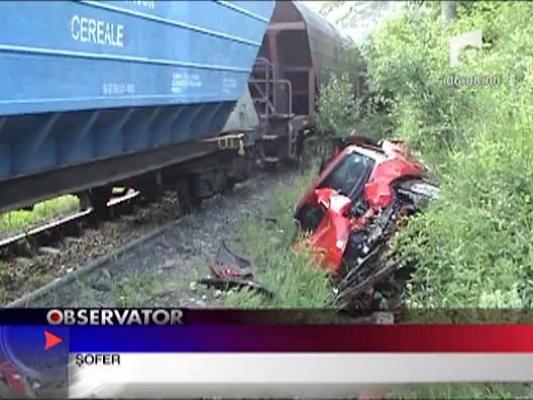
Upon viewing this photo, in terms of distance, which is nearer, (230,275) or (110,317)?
(110,317)

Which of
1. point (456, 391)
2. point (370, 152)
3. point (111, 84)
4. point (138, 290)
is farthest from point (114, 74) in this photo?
point (456, 391)

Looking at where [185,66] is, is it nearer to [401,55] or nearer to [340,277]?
[401,55]

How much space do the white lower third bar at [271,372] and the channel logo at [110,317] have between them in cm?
7

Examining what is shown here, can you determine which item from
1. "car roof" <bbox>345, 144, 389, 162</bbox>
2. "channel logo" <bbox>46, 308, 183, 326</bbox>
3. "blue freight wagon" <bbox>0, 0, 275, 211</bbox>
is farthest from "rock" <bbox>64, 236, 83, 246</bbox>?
"car roof" <bbox>345, 144, 389, 162</bbox>

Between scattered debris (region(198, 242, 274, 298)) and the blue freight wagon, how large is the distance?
1.27 ft

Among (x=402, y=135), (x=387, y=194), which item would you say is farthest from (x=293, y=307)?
(x=402, y=135)

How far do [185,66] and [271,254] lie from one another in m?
0.54

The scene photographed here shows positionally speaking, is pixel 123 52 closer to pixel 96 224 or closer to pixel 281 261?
pixel 96 224

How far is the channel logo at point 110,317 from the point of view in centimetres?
156

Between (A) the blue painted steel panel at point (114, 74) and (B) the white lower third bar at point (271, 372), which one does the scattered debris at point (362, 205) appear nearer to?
(B) the white lower third bar at point (271, 372)

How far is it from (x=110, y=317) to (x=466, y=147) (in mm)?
878

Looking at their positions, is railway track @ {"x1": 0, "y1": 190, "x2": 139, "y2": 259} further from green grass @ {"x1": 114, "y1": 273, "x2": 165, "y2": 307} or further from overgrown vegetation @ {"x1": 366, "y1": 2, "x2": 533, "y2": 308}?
overgrown vegetation @ {"x1": 366, "y1": 2, "x2": 533, "y2": 308}

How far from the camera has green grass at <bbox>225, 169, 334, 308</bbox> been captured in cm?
164

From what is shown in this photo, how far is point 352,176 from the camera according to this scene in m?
1.77
